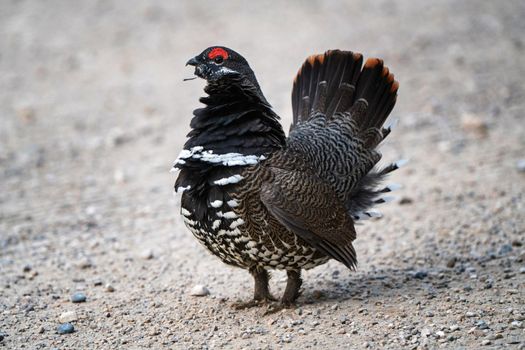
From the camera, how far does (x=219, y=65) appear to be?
5.62m

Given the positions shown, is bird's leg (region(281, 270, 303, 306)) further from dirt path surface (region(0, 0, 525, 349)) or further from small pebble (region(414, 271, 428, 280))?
small pebble (region(414, 271, 428, 280))

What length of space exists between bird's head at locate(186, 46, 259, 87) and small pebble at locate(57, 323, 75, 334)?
2.31 m

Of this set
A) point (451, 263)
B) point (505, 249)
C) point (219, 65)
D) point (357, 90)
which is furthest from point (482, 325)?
point (219, 65)

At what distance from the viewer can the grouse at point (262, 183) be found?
5297 millimetres

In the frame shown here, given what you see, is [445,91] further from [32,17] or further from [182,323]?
[32,17]

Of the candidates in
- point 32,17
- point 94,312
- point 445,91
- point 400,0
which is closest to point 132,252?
point 94,312

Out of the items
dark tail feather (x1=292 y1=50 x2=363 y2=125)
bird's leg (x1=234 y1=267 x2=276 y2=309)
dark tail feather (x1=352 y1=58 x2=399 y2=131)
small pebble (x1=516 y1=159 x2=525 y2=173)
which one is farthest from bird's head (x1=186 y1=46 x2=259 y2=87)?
small pebble (x1=516 y1=159 x2=525 y2=173)

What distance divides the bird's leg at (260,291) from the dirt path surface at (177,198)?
118mm

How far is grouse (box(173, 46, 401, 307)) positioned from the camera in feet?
17.4

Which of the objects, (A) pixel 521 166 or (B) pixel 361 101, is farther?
(A) pixel 521 166

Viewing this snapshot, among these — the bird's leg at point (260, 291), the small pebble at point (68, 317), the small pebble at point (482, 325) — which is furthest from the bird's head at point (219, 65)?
the small pebble at point (482, 325)

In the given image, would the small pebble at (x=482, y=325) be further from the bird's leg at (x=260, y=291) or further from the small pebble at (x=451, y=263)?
the bird's leg at (x=260, y=291)

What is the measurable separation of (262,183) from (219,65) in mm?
1082

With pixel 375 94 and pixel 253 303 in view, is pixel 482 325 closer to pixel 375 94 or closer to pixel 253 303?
pixel 253 303
